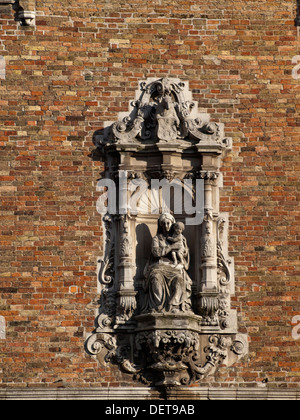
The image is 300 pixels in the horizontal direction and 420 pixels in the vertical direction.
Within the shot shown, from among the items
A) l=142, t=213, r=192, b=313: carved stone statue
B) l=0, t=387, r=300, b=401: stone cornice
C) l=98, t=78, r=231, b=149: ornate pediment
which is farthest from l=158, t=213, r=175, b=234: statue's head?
l=0, t=387, r=300, b=401: stone cornice

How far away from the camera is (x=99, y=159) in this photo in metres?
16.3

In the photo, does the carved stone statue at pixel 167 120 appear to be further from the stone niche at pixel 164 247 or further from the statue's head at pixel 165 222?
the statue's head at pixel 165 222

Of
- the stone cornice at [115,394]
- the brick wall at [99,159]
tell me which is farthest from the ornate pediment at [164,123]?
the stone cornice at [115,394]

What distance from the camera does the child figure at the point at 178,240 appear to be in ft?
51.5

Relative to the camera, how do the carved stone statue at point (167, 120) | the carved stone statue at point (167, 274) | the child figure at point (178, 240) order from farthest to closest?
the carved stone statue at point (167, 120), the child figure at point (178, 240), the carved stone statue at point (167, 274)

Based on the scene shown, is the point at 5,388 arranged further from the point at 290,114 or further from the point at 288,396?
the point at 290,114

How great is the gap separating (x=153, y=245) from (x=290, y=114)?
2.55 metres

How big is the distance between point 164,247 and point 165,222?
12.4 inches

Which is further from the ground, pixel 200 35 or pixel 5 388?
pixel 200 35

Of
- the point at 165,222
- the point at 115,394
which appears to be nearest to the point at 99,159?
the point at 165,222

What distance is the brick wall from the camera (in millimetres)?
15766

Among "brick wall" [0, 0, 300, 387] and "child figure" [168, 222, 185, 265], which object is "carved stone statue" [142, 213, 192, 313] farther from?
"brick wall" [0, 0, 300, 387]

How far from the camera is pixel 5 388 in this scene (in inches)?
612
